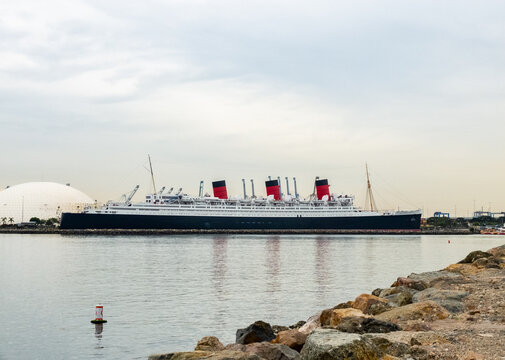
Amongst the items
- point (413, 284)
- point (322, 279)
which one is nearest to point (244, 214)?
point (322, 279)

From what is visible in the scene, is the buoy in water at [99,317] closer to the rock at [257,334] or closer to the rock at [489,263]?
the rock at [257,334]

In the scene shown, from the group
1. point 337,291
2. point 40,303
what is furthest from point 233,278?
point 40,303

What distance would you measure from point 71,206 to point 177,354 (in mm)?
145605

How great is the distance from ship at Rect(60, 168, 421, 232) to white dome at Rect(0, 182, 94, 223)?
46689 millimetres

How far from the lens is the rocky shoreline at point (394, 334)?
7289mm

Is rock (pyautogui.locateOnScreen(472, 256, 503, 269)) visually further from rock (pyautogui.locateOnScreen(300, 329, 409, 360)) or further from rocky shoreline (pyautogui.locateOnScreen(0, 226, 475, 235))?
rocky shoreline (pyautogui.locateOnScreen(0, 226, 475, 235))

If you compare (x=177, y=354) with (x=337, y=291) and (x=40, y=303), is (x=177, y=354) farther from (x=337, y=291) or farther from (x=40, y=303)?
(x=337, y=291)

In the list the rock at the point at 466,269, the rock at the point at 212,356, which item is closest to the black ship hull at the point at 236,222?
the rock at the point at 466,269

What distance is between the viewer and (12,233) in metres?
111

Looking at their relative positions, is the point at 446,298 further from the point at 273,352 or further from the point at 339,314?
the point at 273,352

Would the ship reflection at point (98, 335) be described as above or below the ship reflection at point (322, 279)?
above

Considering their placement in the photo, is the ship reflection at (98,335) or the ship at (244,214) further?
the ship at (244,214)

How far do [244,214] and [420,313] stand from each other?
95.1 meters

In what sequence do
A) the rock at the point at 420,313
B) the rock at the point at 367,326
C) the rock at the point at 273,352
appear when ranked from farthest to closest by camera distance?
the rock at the point at 420,313, the rock at the point at 367,326, the rock at the point at 273,352
